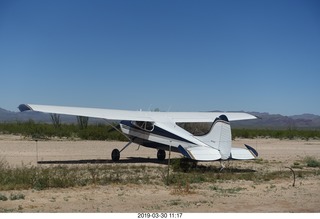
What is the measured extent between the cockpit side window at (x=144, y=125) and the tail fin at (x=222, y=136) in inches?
156

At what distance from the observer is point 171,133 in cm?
1666

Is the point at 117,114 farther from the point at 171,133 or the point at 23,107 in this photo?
the point at 23,107

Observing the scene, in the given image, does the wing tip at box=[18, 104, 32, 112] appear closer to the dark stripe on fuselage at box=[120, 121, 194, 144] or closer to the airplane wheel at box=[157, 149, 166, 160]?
the dark stripe on fuselage at box=[120, 121, 194, 144]

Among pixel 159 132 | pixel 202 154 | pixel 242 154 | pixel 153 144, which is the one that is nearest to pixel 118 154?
pixel 153 144

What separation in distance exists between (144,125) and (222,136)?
4.84 metres

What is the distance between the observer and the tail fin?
46.4ft

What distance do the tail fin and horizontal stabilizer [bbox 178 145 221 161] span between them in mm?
177

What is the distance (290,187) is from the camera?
37.5 ft

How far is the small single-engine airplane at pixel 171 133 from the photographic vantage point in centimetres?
1417

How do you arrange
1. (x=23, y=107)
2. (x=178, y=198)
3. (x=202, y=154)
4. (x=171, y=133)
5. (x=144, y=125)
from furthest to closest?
(x=144, y=125) < (x=171, y=133) < (x=23, y=107) < (x=202, y=154) < (x=178, y=198)

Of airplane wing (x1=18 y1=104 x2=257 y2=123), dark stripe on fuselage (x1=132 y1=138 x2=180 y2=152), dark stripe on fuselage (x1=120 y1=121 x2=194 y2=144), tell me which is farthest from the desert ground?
airplane wing (x1=18 y1=104 x2=257 y2=123)

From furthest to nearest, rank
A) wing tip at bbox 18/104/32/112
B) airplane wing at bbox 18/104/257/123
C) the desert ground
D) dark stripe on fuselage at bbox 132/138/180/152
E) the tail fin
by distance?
airplane wing at bbox 18/104/257/123
dark stripe on fuselage at bbox 132/138/180/152
wing tip at bbox 18/104/32/112
the tail fin
the desert ground
